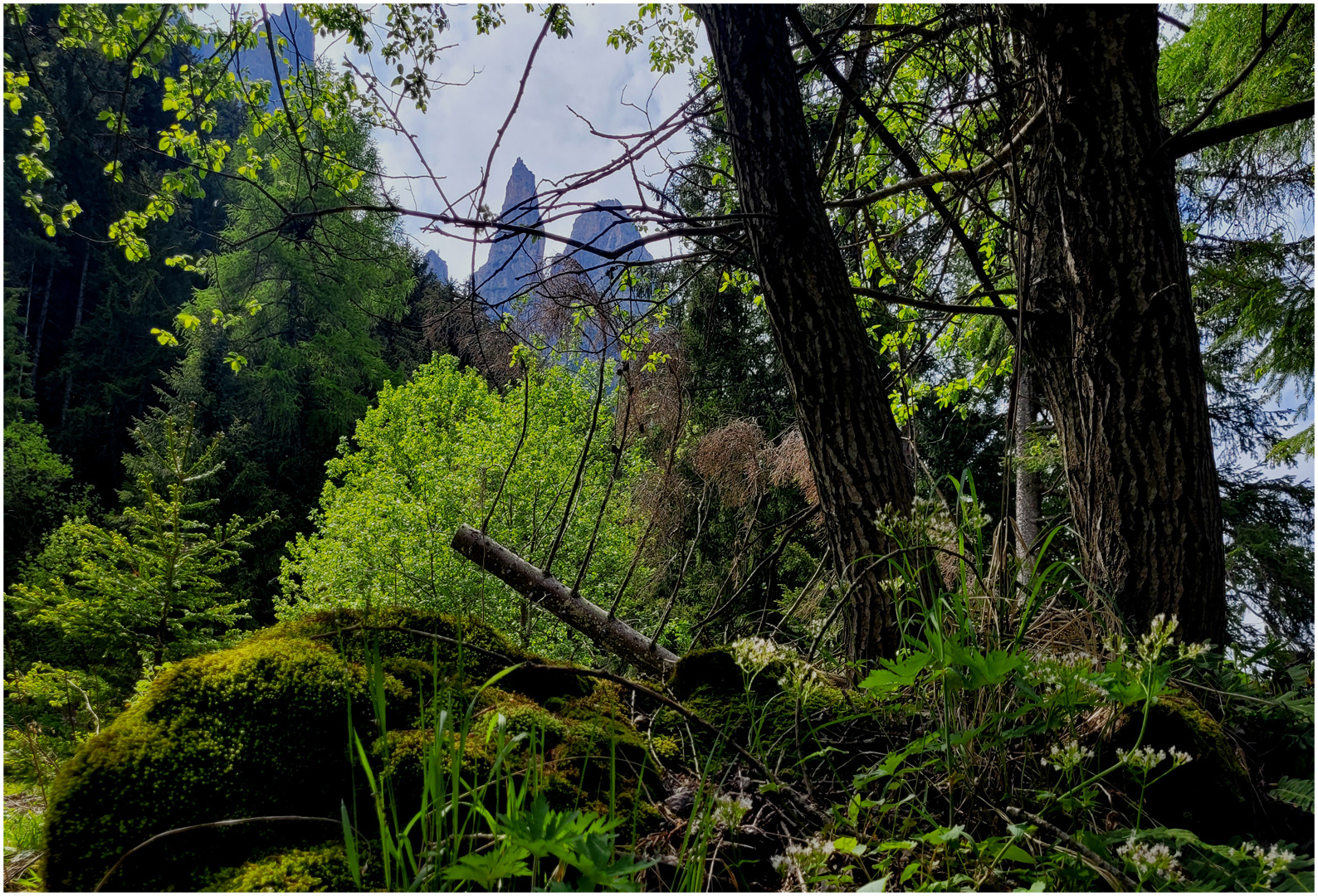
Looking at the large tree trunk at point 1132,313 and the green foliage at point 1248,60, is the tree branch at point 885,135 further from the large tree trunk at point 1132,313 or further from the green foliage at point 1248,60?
the green foliage at point 1248,60

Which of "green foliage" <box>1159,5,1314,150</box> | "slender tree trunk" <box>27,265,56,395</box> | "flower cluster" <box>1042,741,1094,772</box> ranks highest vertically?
"slender tree trunk" <box>27,265,56,395</box>

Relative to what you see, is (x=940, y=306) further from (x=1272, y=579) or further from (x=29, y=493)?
(x=29, y=493)

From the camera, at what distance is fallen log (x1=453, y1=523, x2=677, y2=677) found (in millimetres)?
2564

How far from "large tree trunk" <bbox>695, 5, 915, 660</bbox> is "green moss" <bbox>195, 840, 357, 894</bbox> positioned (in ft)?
4.88

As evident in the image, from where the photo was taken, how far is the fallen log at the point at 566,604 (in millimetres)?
2564

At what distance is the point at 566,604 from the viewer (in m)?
2.68

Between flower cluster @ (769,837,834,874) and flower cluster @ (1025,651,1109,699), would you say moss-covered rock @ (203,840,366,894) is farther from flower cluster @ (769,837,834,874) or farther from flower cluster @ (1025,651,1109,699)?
flower cluster @ (1025,651,1109,699)

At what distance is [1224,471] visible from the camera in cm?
771

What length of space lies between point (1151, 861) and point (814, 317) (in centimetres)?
152

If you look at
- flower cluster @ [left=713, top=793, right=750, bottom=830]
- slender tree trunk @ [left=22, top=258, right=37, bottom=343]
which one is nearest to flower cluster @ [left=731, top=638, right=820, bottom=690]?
flower cluster @ [left=713, top=793, right=750, bottom=830]

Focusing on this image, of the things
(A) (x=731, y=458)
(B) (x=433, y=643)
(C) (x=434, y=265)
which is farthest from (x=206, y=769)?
(C) (x=434, y=265)

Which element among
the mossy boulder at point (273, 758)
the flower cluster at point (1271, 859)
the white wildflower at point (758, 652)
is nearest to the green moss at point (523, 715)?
the mossy boulder at point (273, 758)

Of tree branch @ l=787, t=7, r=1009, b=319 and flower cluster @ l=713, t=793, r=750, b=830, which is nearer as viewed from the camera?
flower cluster @ l=713, t=793, r=750, b=830

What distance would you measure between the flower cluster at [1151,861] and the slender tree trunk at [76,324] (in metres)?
26.5
